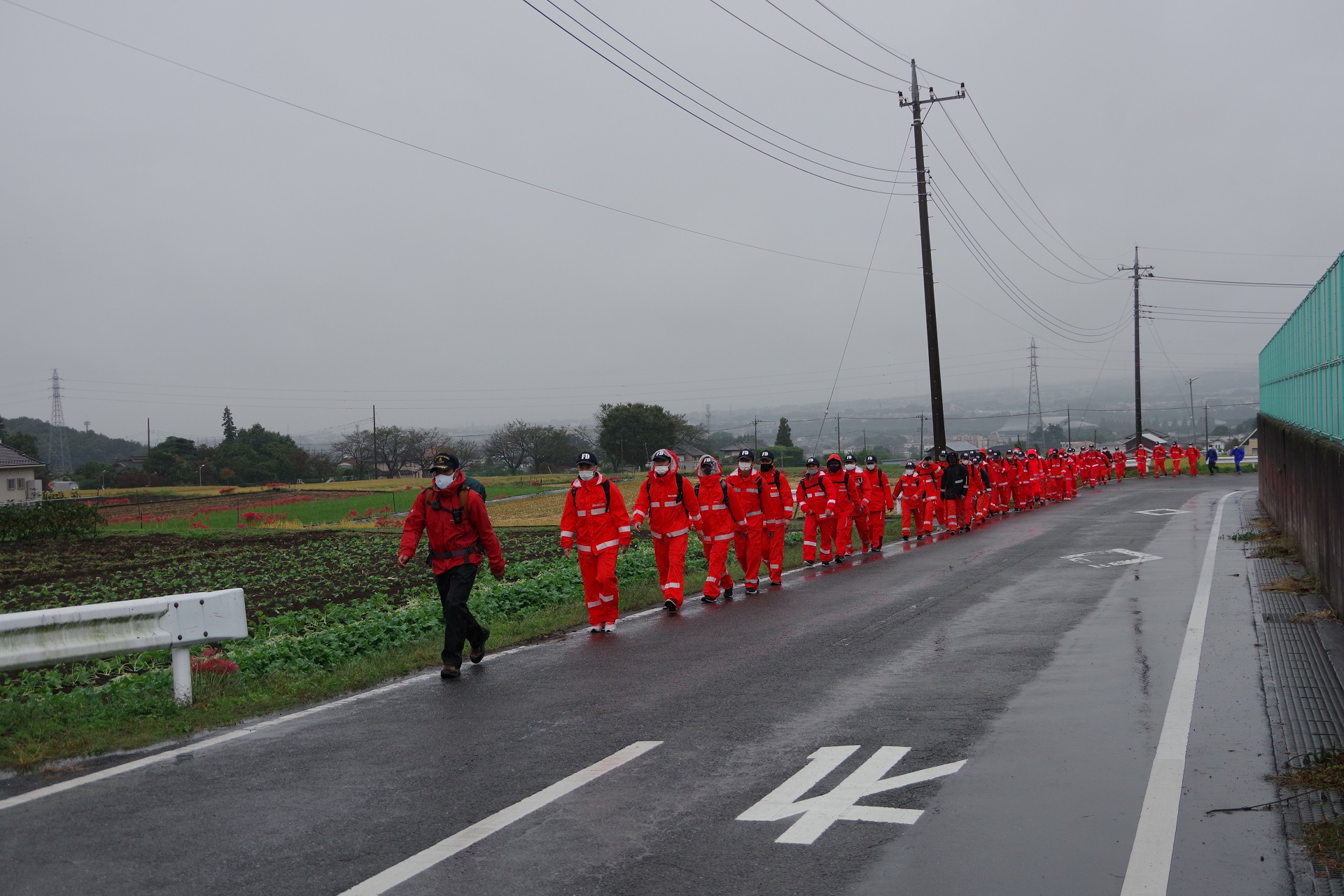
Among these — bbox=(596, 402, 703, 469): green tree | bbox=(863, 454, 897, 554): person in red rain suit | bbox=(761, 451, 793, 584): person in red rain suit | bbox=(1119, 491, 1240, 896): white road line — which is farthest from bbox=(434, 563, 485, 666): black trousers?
bbox=(596, 402, 703, 469): green tree

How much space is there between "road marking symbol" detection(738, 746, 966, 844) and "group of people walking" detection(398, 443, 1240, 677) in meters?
3.79

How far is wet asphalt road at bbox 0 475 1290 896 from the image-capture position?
189 inches

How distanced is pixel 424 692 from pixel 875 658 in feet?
12.2

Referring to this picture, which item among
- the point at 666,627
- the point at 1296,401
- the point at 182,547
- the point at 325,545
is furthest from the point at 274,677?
the point at 182,547

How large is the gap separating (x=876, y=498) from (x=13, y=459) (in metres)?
56.2

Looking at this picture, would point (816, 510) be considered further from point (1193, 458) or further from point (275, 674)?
point (1193, 458)

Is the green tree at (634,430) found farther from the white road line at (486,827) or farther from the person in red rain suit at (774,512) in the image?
the white road line at (486,827)

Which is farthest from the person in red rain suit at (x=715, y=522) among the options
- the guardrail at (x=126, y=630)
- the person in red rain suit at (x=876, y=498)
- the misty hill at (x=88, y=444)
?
the misty hill at (x=88, y=444)

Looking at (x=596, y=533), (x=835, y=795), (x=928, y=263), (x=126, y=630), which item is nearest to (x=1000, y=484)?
(x=928, y=263)

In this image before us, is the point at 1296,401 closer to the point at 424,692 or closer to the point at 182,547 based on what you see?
the point at 424,692

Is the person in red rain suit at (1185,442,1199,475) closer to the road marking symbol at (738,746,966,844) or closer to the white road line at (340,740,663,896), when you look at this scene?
the road marking symbol at (738,746,966,844)

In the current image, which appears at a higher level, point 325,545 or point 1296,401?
point 1296,401

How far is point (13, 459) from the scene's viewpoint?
200 feet

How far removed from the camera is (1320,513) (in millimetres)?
11984
